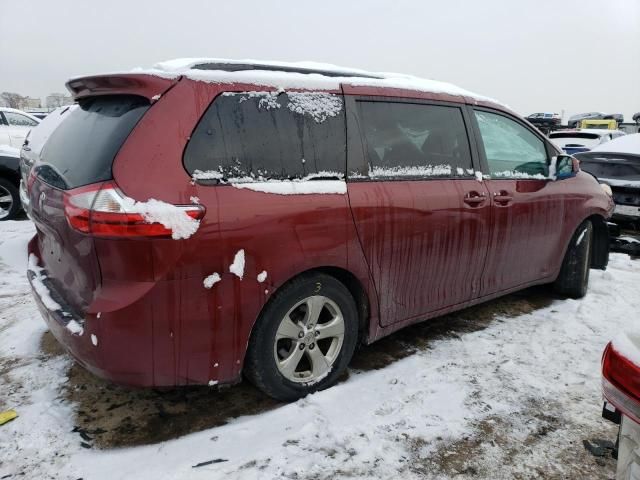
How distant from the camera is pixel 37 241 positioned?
2.92 metres

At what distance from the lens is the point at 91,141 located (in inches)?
91.0

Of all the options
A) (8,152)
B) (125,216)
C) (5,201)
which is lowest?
(5,201)

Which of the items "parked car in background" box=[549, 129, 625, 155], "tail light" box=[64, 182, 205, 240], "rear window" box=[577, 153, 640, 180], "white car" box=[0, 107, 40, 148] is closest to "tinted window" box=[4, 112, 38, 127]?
"white car" box=[0, 107, 40, 148]

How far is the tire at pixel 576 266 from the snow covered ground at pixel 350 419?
940mm

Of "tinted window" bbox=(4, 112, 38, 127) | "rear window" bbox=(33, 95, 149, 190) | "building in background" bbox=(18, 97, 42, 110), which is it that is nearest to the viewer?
"rear window" bbox=(33, 95, 149, 190)

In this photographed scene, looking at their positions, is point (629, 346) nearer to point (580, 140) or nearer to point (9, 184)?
point (9, 184)

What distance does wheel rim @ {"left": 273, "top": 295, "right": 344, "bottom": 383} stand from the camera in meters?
2.57

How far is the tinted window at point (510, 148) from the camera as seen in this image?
11.8 feet

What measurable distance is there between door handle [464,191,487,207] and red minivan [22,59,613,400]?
11 millimetres

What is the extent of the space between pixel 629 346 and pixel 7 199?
8.01 meters

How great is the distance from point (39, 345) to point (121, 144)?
1.87 m

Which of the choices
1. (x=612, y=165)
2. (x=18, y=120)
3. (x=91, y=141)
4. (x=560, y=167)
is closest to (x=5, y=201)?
(x=18, y=120)

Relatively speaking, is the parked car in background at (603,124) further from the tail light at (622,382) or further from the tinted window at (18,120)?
the tail light at (622,382)

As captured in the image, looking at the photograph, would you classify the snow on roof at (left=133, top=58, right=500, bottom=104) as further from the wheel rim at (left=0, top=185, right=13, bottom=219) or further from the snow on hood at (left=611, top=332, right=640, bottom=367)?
the wheel rim at (left=0, top=185, right=13, bottom=219)
